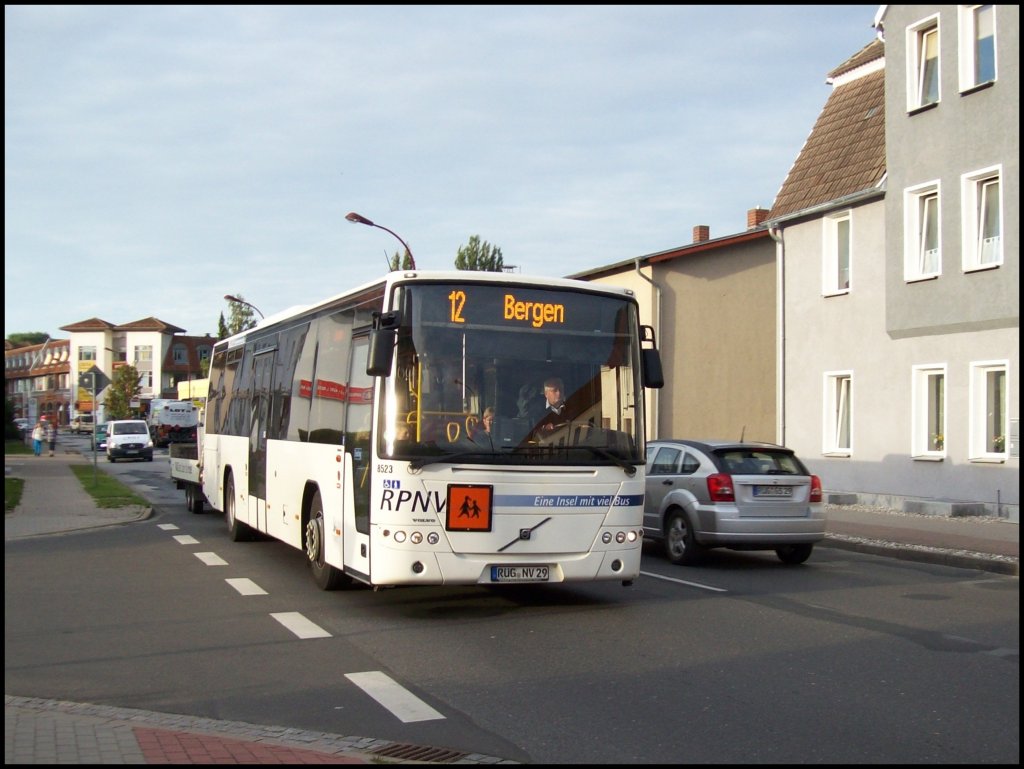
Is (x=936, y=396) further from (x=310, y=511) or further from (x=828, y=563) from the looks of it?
(x=310, y=511)

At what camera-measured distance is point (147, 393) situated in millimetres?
125500

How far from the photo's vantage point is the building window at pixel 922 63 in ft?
72.1

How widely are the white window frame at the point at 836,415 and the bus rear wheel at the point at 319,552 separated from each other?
16634 mm

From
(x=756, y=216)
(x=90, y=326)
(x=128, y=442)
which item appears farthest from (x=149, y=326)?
(x=756, y=216)

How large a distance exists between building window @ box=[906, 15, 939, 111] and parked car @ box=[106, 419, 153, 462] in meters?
39.6

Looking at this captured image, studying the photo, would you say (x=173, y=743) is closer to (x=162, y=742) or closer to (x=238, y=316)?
(x=162, y=742)

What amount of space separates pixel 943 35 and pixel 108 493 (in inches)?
811

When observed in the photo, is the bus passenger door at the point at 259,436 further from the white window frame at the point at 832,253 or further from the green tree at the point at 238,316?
the green tree at the point at 238,316

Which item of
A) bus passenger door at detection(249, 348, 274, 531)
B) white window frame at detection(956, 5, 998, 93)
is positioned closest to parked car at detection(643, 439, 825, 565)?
bus passenger door at detection(249, 348, 274, 531)

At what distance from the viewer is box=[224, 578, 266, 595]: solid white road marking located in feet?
38.5

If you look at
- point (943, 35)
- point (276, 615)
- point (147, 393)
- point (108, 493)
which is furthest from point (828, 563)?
point (147, 393)

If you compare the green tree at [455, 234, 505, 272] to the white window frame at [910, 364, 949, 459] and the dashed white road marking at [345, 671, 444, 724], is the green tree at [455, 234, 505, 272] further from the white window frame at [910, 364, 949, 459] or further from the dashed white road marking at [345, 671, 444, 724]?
the dashed white road marking at [345, 671, 444, 724]

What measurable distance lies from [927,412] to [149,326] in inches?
4534

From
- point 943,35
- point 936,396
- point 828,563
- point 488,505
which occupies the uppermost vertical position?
point 943,35
